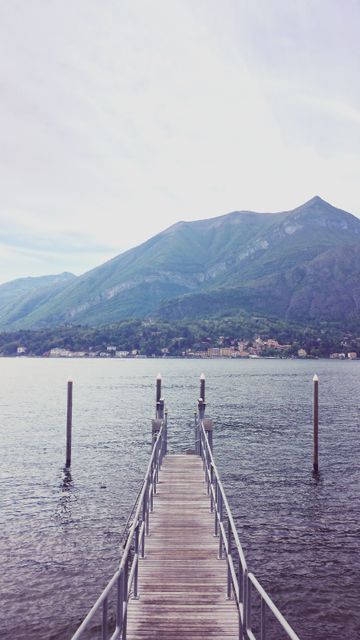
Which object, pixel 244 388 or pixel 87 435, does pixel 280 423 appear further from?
pixel 244 388

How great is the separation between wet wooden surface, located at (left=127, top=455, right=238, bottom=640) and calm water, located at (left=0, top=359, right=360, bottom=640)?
3366 millimetres

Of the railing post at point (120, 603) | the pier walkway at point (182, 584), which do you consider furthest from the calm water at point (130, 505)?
the railing post at point (120, 603)

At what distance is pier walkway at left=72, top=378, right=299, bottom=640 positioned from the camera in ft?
26.8

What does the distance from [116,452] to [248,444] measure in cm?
1048

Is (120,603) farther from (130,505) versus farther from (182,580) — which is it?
(130,505)

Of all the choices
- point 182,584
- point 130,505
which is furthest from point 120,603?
point 130,505

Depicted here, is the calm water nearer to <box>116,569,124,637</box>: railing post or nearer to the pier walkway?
the pier walkway

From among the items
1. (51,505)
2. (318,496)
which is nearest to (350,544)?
(318,496)

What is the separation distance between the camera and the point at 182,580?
1067 cm

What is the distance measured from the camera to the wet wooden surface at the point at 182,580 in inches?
348

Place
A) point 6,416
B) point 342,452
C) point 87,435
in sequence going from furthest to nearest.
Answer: point 6,416
point 87,435
point 342,452

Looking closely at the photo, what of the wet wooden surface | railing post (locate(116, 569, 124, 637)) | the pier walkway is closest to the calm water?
the pier walkway

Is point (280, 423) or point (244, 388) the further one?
point (244, 388)

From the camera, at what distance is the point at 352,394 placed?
81.4 m
